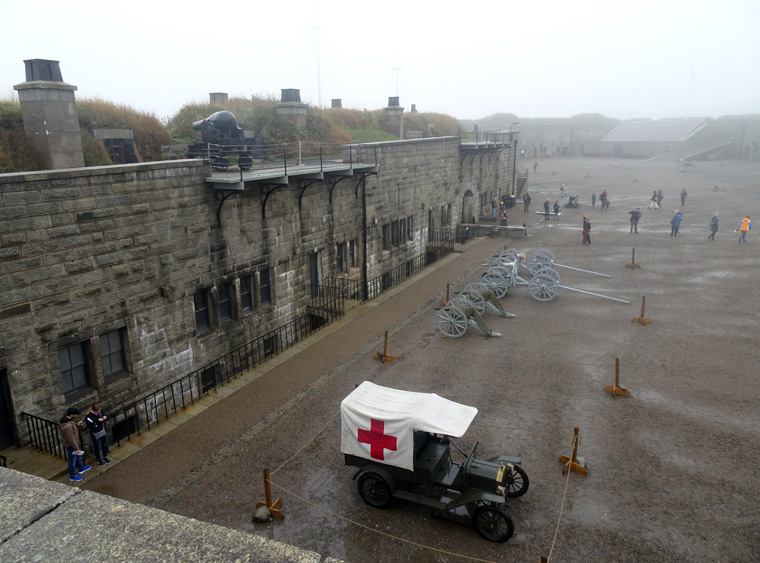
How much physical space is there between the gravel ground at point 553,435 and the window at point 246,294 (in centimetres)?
204

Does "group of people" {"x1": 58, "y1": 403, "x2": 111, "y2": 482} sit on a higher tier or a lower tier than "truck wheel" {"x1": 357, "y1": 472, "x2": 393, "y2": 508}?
higher

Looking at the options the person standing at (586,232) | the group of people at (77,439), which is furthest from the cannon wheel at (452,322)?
the person standing at (586,232)

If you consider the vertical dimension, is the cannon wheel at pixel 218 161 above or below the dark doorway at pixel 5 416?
above

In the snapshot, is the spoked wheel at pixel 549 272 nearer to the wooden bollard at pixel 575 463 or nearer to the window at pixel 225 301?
the wooden bollard at pixel 575 463

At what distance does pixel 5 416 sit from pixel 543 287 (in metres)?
15.6

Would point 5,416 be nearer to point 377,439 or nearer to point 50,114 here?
point 50,114

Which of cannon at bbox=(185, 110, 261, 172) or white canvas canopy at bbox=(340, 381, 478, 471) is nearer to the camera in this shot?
white canvas canopy at bbox=(340, 381, 478, 471)

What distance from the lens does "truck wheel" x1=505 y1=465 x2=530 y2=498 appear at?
26.9 feet

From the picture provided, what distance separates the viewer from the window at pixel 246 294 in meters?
14.1

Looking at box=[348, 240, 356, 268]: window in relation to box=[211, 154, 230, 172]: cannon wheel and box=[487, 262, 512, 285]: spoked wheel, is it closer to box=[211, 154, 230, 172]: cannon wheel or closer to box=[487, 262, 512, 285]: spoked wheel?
box=[487, 262, 512, 285]: spoked wheel

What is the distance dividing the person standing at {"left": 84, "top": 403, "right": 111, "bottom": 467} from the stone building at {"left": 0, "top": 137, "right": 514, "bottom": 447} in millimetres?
1214

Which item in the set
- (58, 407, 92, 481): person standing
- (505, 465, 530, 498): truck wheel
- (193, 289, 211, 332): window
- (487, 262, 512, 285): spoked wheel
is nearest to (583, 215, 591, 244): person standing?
(487, 262, 512, 285): spoked wheel

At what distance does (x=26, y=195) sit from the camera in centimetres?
883

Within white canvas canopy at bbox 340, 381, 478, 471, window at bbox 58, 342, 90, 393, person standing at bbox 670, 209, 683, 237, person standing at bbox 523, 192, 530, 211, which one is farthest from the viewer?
person standing at bbox 523, 192, 530, 211
